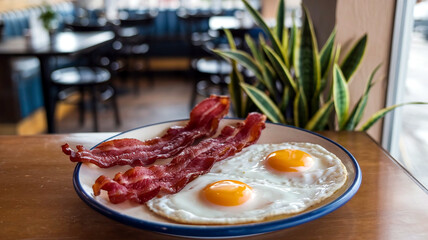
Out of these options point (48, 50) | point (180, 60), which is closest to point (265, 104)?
point (48, 50)

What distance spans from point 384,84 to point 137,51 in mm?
4278

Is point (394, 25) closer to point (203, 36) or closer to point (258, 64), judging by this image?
point (258, 64)

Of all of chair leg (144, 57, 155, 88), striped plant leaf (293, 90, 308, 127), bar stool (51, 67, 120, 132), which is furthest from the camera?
chair leg (144, 57, 155, 88)

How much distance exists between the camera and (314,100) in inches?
57.2

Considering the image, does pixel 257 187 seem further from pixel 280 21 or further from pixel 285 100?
pixel 280 21

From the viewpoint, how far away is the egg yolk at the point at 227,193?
2.28 ft

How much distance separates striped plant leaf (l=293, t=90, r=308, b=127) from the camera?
140 centimetres

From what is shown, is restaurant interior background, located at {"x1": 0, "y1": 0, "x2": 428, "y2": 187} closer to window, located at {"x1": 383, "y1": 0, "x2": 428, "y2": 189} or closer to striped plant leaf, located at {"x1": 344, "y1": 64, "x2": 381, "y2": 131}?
window, located at {"x1": 383, "y1": 0, "x2": 428, "y2": 189}

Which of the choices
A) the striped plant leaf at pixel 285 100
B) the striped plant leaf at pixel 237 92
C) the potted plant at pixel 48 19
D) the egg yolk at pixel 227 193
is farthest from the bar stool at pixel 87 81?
the egg yolk at pixel 227 193

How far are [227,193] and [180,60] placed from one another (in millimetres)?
5869

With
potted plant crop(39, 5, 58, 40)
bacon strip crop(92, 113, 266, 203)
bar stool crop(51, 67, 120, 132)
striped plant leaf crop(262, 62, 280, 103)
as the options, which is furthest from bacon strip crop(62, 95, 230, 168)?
potted plant crop(39, 5, 58, 40)

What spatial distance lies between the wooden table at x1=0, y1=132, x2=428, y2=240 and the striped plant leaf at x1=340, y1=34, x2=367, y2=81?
0.50 meters

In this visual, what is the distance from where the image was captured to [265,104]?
140 centimetres

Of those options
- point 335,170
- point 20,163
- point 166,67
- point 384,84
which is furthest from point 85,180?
point 166,67
